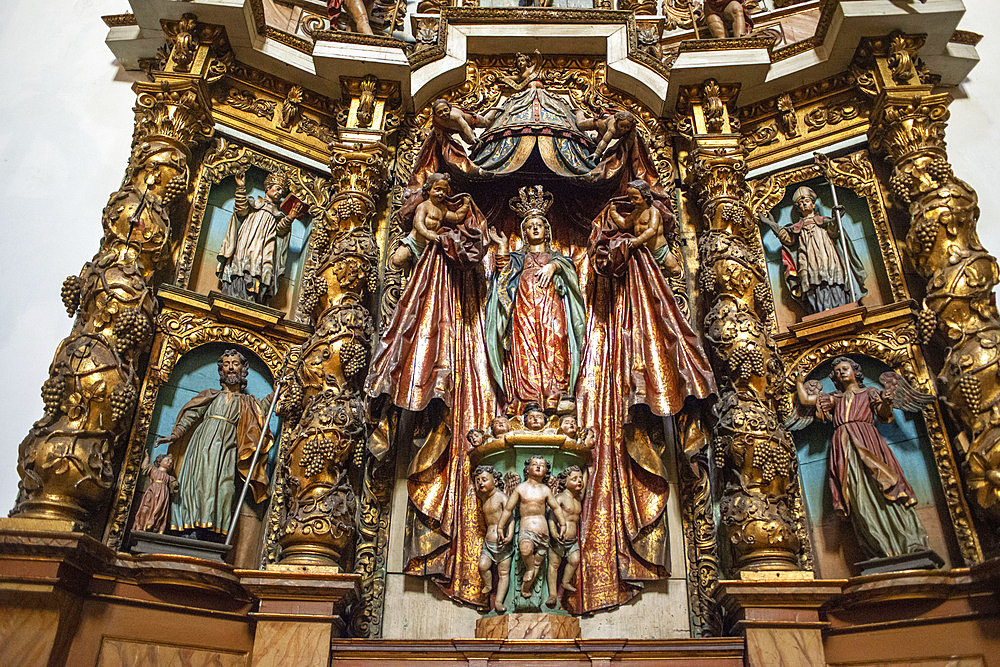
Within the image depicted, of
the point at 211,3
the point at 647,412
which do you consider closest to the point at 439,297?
the point at 647,412

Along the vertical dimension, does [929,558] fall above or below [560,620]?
above

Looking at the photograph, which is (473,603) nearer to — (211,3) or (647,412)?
(647,412)

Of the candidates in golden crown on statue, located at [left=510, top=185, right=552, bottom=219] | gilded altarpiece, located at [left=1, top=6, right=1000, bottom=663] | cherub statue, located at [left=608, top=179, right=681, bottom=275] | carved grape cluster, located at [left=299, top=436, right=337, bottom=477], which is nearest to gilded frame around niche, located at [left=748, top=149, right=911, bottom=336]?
gilded altarpiece, located at [left=1, top=6, right=1000, bottom=663]

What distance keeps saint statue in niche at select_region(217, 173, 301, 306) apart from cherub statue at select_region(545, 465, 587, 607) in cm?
306

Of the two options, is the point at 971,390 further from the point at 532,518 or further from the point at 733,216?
the point at 532,518

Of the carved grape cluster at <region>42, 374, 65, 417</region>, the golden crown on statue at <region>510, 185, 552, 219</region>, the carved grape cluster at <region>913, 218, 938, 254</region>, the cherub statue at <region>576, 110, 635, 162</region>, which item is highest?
the cherub statue at <region>576, 110, 635, 162</region>

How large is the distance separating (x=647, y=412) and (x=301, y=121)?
4.34m

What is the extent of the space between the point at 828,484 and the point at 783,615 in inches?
50.0

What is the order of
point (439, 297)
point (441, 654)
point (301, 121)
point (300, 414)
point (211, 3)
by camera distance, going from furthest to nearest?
1. point (301, 121)
2. point (211, 3)
3. point (439, 297)
4. point (300, 414)
5. point (441, 654)

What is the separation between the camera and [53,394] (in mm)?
5492

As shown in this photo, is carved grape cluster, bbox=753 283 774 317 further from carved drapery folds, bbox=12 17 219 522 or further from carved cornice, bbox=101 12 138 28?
carved cornice, bbox=101 12 138 28

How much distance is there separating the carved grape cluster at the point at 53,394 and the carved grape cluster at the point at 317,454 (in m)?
1.64

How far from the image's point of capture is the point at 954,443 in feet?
19.1

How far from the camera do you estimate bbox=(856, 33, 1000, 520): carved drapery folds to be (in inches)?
217
